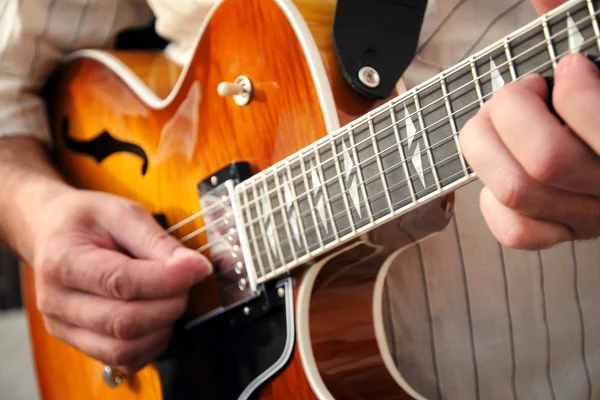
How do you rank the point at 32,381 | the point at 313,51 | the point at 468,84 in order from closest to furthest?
1. the point at 468,84
2. the point at 313,51
3. the point at 32,381

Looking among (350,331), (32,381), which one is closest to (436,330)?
(350,331)

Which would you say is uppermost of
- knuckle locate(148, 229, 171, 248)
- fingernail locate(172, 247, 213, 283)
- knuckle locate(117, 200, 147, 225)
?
knuckle locate(117, 200, 147, 225)

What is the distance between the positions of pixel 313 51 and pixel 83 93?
1.68 ft

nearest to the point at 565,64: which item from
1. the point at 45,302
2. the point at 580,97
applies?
the point at 580,97

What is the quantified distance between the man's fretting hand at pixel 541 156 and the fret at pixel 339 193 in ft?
0.44

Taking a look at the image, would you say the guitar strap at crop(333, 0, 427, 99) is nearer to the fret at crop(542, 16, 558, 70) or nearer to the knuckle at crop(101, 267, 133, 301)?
the fret at crop(542, 16, 558, 70)

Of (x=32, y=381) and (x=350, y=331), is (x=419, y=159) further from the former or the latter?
(x=32, y=381)

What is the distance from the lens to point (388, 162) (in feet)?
1.45

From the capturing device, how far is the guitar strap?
1.71 ft

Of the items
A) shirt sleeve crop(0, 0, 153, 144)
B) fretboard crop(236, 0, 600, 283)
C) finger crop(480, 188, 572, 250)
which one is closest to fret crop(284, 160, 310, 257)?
fretboard crop(236, 0, 600, 283)

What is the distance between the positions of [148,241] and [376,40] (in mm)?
361

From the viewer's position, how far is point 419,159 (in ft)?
1.37

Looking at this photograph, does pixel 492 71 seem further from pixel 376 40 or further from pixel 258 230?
pixel 258 230

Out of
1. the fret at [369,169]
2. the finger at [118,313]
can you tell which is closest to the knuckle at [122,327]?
the finger at [118,313]
